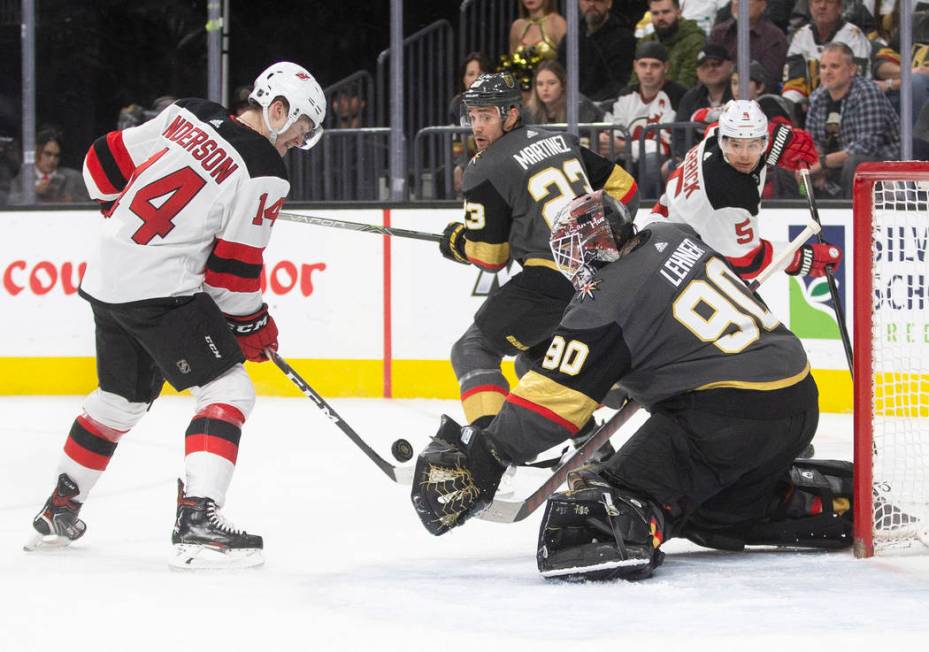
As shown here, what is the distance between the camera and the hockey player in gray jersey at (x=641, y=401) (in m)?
2.74

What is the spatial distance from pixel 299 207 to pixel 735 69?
1.96 meters

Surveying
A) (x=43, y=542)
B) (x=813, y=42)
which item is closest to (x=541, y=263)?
(x=43, y=542)

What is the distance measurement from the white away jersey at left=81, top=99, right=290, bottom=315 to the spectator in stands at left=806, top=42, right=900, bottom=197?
315cm

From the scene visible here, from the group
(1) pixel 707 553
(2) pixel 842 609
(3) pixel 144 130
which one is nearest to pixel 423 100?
(3) pixel 144 130

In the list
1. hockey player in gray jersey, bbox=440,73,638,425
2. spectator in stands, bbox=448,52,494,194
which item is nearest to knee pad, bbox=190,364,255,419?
hockey player in gray jersey, bbox=440,73,638,425

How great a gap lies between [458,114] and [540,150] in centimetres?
261

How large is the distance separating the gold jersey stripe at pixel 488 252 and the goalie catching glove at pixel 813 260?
2.57ft

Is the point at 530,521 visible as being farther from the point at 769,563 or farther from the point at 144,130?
the point at 144,130

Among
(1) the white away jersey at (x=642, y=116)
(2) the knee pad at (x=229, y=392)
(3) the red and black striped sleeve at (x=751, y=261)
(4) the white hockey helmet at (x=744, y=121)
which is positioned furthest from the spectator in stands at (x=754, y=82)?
(2) the knee pad at (x=229, y=392)

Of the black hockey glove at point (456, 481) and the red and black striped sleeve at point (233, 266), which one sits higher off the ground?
the red and black striped sleeve at point (233, 266)

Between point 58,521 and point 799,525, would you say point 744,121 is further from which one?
point 58,521

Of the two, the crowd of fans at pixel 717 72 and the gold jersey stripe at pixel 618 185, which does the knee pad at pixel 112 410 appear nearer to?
the gold jersey stripe at pixel 618 185

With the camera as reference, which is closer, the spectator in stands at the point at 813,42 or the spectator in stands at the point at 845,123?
the spectator in stands at the point at 845,123

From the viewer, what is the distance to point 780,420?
113 inches
